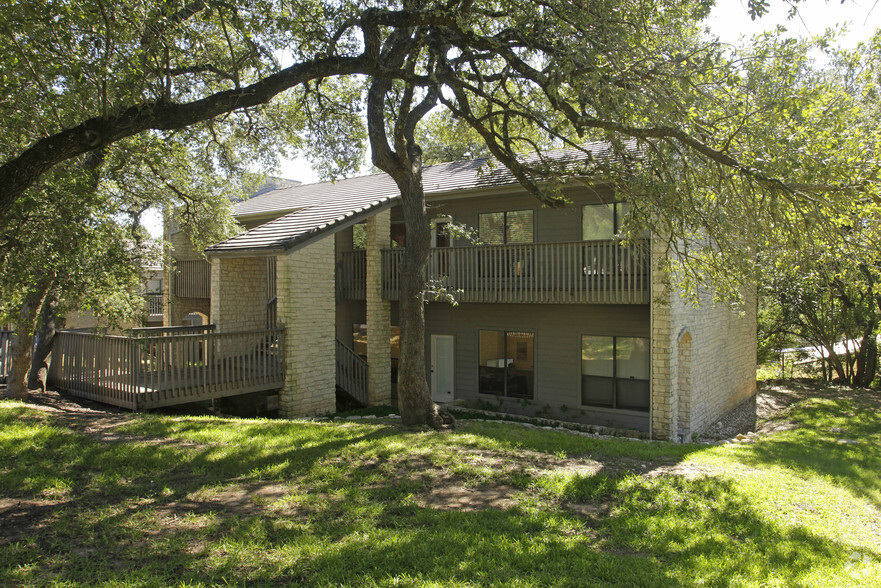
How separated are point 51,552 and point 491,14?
28.8ft

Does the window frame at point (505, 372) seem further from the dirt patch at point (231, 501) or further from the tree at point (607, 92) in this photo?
the dirt patch at point (231, 501)

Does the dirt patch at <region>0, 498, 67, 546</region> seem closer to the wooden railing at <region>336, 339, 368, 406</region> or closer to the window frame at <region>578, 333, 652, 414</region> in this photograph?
the wooden railing at <region>336, 339, 368, 406</region>

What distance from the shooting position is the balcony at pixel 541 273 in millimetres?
12703

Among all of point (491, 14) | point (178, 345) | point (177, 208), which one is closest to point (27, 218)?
point (178, 345)

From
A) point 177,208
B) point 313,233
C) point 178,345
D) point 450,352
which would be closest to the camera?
point 178,345

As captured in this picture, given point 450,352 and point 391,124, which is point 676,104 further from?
point 450,352

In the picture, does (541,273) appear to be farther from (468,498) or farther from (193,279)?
(193,279)

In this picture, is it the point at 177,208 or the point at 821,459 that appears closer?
the point at 821,459

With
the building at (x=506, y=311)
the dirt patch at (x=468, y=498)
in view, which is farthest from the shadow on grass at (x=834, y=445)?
the dirt patch at (x=468, y=498)

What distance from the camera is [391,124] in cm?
1374

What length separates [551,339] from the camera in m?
15.2

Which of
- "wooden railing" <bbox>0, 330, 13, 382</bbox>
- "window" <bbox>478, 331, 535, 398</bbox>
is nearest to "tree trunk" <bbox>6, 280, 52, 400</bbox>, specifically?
"wooden railing" <bbox>0, 330, 13, 382</bbox>

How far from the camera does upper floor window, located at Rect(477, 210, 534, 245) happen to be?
1563 centimetres

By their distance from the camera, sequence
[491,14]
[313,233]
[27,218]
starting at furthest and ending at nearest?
1. [313,233]
2. [491,14]
3. [27,218]
